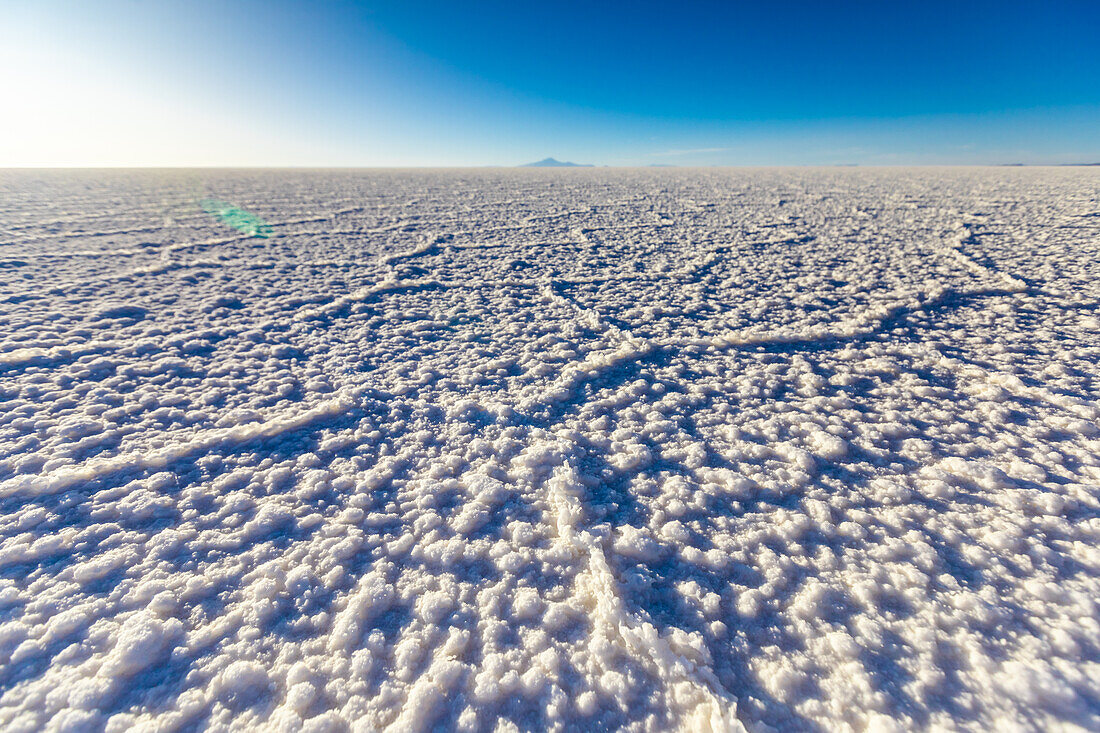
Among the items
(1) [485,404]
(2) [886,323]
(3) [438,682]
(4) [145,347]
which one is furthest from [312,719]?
(2) [886,323]

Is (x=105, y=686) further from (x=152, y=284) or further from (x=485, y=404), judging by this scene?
(x=152, y=284)

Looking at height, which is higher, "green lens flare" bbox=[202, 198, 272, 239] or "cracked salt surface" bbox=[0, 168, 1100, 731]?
"green lens flare" bbox=[202, 198, 272, 239]

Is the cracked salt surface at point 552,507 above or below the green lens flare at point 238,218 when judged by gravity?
below

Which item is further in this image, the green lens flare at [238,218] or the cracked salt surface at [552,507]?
the green lens flare at [238,218]

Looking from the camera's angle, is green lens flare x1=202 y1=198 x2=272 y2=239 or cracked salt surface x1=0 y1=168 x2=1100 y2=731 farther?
green lens flare x1=202 y1=198 x2=272 y2=239
